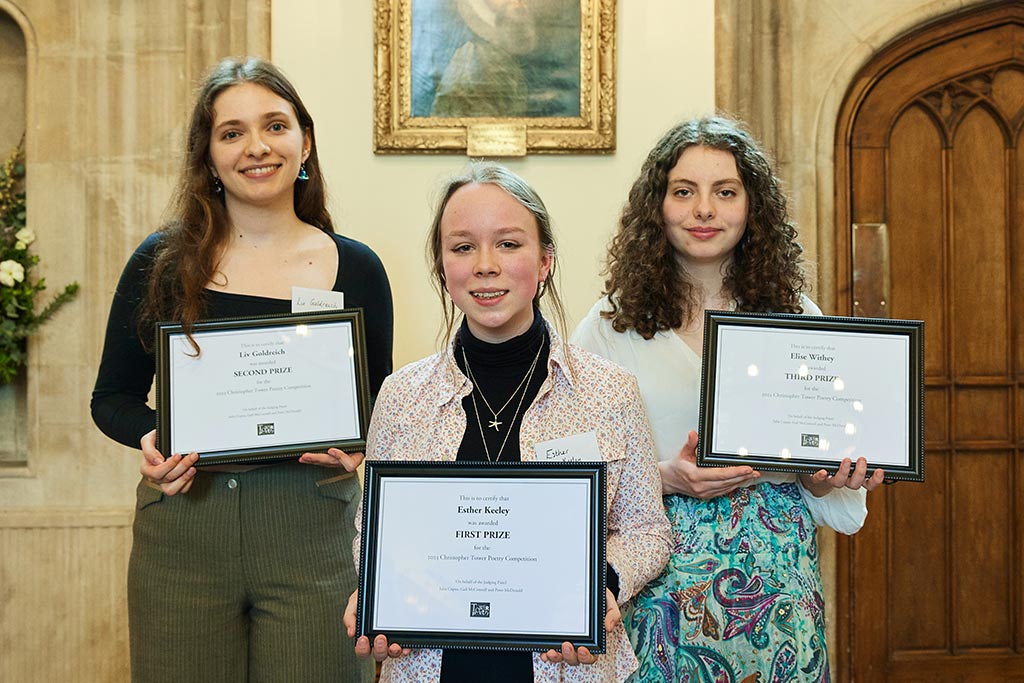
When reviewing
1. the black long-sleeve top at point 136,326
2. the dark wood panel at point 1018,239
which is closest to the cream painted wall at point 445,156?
the dark wood panel at point 1018,239

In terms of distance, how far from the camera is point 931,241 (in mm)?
3996

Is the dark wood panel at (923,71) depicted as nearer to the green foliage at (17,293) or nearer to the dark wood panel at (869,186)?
the dark wood panel at (869,186)

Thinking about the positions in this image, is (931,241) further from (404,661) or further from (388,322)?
(404,661)

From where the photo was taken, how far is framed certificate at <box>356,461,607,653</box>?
1.53 metres

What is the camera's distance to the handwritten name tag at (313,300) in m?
2.05

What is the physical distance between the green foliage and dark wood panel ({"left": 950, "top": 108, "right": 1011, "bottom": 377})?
141 inches

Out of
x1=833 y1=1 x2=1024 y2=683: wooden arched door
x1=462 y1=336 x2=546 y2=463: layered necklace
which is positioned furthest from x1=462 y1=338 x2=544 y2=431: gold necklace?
x1=833 y1=1 x2=1024 y2=683: wooden arched door

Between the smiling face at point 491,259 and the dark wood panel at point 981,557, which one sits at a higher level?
the smiling face at point 491,259

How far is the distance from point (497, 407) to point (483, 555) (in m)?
0.29

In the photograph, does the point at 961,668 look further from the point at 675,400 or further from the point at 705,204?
the point at 705,204

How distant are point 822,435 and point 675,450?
1.04ft

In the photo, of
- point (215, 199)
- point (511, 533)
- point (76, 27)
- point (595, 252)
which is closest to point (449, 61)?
point (595, 252)

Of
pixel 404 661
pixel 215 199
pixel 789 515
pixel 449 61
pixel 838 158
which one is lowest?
pixel 404 661

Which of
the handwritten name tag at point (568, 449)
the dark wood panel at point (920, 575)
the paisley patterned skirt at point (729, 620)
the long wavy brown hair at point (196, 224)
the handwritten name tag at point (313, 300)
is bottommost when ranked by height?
the dark wood panel at point (920, 575)
